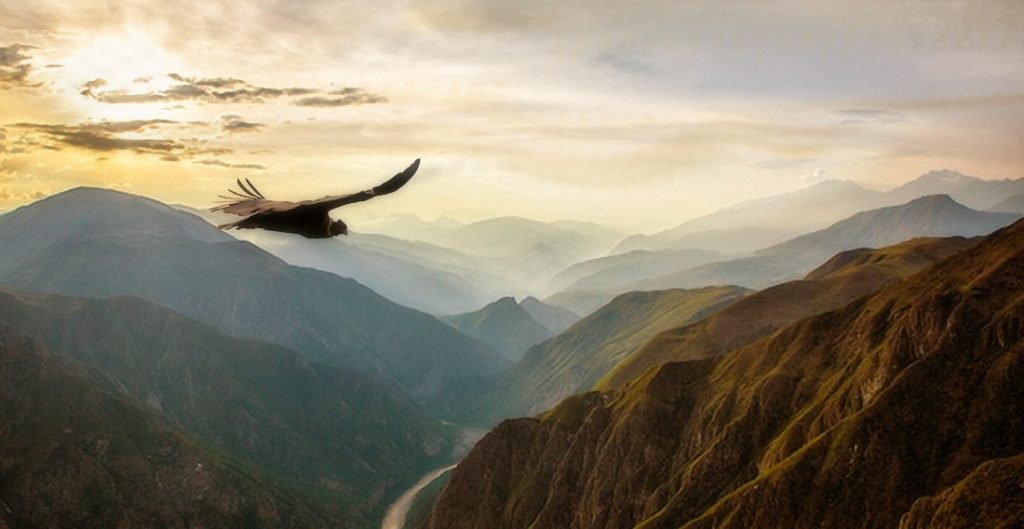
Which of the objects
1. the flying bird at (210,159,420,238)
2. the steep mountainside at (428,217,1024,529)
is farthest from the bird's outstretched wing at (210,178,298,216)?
the steep mountainside at (428,217,1024,529)

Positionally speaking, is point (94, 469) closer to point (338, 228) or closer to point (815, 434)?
point (815, 434)

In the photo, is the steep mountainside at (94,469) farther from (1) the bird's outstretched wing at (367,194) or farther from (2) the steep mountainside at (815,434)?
(1) the bird's outstretched wing at (367,194)

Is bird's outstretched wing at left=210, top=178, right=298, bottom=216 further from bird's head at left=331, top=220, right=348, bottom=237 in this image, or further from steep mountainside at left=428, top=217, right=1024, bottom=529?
steep mountainside at left=428, top=217, right=1024, bottom=529

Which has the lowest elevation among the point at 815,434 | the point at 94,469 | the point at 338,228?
the point at 94,469

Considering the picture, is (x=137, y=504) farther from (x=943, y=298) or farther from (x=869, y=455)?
(x=943, y=298)

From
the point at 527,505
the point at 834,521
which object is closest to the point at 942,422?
the point at 834,521

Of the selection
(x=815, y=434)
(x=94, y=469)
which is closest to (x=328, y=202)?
(x=815, y=434)
